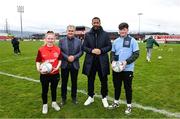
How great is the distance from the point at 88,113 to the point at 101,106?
2.54 feet

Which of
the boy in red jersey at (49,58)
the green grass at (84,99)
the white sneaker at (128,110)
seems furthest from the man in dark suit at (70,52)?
the white sneaker at (128,110)

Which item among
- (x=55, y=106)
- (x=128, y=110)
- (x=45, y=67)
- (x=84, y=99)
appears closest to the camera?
(x=45, y=67)

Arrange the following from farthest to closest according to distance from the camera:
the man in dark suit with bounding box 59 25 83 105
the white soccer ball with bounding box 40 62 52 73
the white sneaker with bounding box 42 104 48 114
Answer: the man in dark suit with bounding box 59 25 83 105, the white sneaker with bounding box 42 104 48 114, the white soccer ball with bounding box 40 62 52 73

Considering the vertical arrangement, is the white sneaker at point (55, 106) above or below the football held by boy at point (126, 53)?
below

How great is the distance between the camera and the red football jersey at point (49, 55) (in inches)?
315

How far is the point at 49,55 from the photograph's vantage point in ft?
26.4

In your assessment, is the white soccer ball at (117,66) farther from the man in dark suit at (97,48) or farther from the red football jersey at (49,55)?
the red football jersey at (49,55)

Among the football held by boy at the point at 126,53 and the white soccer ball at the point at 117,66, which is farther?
the football held by boy at the point at 126,53

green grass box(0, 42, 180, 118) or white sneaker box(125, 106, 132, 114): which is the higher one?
white sneaker box(125, 106, 132, 114)

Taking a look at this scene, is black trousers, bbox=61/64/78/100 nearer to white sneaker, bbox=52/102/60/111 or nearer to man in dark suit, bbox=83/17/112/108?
man in dark suit, bbox=83/17/112/108

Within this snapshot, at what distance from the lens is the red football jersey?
26.3 feet

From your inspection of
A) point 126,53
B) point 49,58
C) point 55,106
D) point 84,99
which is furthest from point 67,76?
point 126,53

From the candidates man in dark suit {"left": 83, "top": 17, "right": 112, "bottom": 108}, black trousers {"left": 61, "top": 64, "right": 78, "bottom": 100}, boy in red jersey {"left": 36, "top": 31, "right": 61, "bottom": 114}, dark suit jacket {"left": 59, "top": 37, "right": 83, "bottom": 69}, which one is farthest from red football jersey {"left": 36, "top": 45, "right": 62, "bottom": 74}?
man in dark suit {"left": 83, "top": 17, "right": 112, "bottom": 108}

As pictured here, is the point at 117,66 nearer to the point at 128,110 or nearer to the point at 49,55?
the point at 128,110
